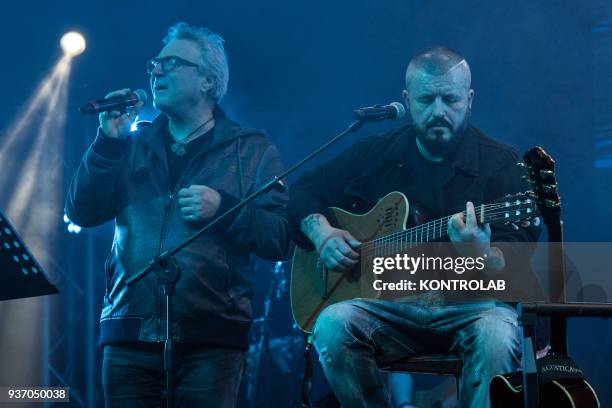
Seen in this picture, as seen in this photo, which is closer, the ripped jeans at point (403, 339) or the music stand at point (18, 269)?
the ripped jeans at point (403, 339)

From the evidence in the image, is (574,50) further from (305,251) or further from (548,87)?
(305,251)

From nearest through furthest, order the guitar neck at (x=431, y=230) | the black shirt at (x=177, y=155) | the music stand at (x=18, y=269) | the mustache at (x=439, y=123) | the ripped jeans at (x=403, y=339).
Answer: the ripped jeans at (x=403, y=339) → the music stand at (x=18, y=269) → the guitar neck at (x=431, y=230) → the mustache at (x=439, y=123) → the black shirt at (x=177, y=155)

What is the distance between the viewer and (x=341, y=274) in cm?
381

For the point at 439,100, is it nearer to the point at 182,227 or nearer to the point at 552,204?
the point at 552,204

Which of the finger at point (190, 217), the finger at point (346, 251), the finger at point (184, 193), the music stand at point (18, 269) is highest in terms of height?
the finger at point (184, 193)

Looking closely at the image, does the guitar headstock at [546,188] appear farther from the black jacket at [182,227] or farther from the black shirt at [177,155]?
the black shirt at [177,155]

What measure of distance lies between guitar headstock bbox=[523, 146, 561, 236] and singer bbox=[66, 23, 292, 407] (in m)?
1.36

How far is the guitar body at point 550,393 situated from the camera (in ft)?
8.30

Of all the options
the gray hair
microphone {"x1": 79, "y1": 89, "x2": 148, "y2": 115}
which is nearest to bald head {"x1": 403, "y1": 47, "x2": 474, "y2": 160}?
the gray hair

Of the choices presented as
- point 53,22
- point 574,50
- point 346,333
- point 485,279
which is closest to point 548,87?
point 574,50

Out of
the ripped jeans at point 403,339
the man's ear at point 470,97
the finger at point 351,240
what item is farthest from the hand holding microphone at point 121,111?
the man's ear at point 470,97

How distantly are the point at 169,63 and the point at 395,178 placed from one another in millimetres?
1411

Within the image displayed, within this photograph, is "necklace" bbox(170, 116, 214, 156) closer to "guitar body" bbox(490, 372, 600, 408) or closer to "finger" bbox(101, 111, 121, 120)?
"finger" bbox(101, 111, 121, 120)

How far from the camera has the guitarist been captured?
121 inches
